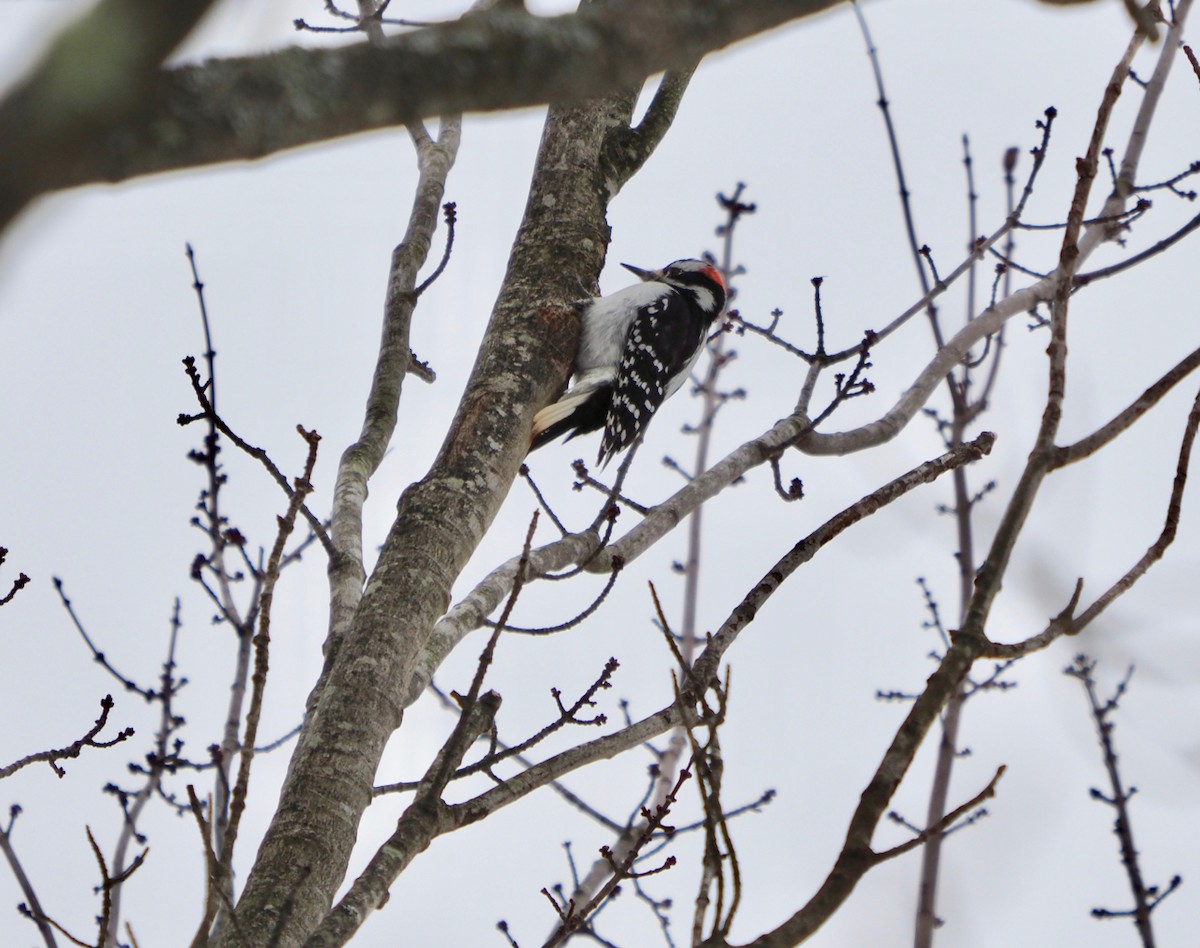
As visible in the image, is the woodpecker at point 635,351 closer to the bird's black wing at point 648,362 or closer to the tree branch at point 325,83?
the bird's black wing at point 648,362

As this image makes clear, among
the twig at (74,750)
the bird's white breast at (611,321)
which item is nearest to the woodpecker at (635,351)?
the bird's white breast at (611,321)

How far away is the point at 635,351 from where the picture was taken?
582 centimetres

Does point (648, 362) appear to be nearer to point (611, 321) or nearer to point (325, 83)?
point (611, 321)

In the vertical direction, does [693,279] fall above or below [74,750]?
above

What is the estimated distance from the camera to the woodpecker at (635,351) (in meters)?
4.62

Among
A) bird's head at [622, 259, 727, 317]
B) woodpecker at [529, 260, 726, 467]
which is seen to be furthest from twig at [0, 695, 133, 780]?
bird's head at [622, 259, 727, 317]

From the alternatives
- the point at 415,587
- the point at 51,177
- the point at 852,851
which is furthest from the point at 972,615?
the point at 415,587

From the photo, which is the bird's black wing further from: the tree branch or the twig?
the tree branch

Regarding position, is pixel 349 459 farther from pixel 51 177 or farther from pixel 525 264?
pixel 51 177

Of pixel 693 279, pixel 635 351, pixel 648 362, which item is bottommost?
pixel 635 351

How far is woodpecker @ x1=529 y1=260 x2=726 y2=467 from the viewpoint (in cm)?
462

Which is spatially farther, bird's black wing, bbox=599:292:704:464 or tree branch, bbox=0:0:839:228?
bird's black wing, bbox=599:292:704:464

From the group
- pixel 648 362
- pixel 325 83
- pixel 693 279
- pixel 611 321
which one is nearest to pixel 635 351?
pixel 648 362

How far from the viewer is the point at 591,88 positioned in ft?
3.24
